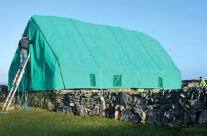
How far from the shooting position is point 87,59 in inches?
787

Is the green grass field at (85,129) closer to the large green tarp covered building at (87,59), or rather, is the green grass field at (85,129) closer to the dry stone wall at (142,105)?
the dry stone wall at (142,105)

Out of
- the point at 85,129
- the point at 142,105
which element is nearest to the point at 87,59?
the point at 142,105

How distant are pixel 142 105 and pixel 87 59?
9.70m

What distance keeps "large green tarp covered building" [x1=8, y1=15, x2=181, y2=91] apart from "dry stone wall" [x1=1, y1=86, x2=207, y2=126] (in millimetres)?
3235

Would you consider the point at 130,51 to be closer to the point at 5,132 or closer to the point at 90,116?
the point at 90,116

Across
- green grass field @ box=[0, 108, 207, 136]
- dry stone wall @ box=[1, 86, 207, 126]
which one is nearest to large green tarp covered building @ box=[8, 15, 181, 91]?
dry stone wall @ box=[1, 86, 207, 126]

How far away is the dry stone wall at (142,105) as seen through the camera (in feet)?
30.6

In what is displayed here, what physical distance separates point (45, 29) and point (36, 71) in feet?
11.5

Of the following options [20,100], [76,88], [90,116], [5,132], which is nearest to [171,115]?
[90,116]

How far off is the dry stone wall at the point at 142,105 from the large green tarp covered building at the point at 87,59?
3.23 m

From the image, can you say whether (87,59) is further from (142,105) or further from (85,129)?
(85,129)

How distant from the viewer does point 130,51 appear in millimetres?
23906

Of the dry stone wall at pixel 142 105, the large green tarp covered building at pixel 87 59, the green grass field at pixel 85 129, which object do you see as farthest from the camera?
the large green tarp covered building at pixel 87 59

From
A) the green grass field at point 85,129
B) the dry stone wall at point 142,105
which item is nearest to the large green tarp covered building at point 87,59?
the dry stone wall at point 142,105
